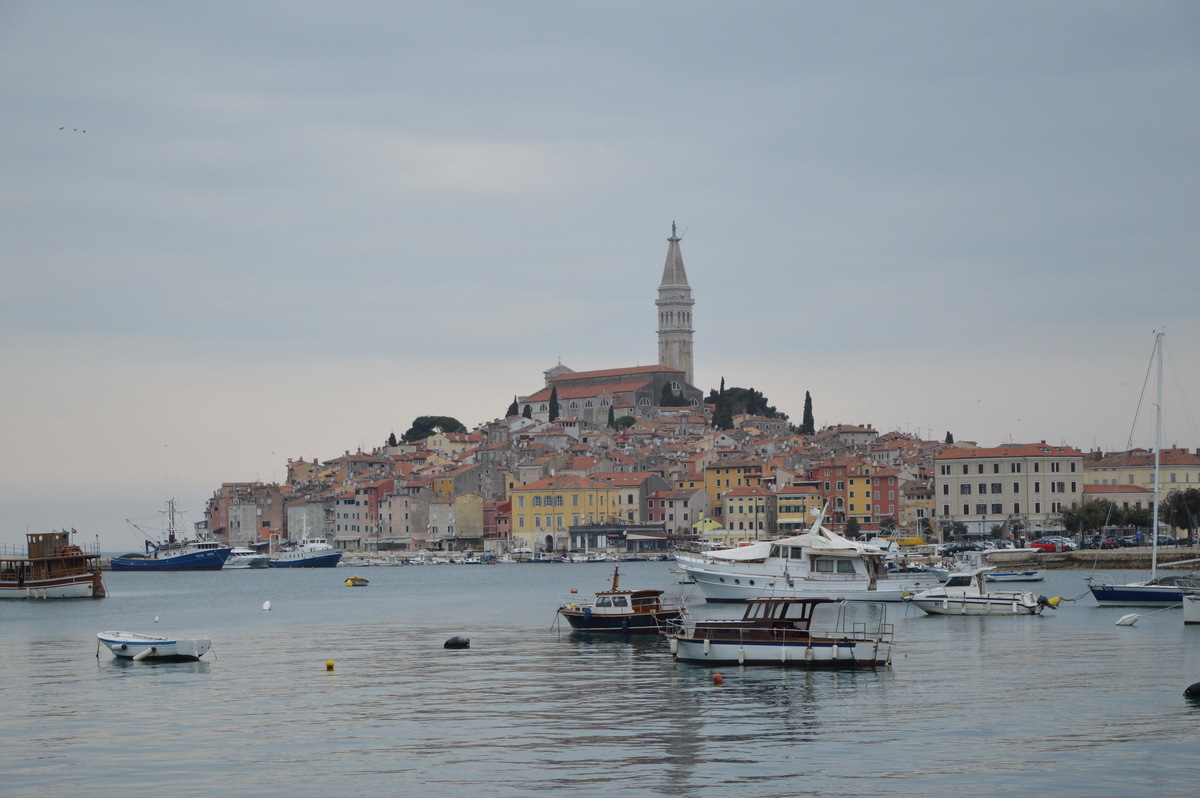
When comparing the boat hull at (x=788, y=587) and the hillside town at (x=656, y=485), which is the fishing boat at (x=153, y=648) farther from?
the hillside town at (x=656, y=485)

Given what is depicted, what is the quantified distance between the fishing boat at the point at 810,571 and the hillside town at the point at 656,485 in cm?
4713

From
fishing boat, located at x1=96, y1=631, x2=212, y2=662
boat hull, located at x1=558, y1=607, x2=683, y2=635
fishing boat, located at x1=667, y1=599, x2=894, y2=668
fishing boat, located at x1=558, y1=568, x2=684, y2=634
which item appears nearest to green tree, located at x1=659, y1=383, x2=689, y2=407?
fishing boat, located at x1=558, y1=568, x2=684, y2=634

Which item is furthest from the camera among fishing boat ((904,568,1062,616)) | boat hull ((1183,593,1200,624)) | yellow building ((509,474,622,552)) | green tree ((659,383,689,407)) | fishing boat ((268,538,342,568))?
green tree ((659,383,689,407))

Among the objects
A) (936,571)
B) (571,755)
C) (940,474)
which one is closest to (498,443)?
(940,474)

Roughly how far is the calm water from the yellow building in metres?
91.3

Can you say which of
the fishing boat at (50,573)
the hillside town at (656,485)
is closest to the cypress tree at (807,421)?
the hillside town at (656,485)

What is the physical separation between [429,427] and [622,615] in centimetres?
15523

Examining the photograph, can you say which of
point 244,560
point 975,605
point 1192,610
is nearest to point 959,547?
point 975,605

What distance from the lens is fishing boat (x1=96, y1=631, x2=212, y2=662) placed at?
3850 cm

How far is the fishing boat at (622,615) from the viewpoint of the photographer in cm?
4325

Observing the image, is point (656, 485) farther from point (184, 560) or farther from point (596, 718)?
point (596, 718)

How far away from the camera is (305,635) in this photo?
48.8 metres

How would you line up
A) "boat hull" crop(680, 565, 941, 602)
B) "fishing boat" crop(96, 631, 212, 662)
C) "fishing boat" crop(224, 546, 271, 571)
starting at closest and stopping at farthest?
"fishing boat" crop(96, 631, 212, 662), "boat hull" crop(680, 565, 941, 602), "fishing boat" crop(224, 546, 271, 571)

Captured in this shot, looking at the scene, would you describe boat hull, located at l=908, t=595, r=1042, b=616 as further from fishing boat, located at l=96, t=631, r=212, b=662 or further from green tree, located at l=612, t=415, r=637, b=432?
green tree, located at l=612, t=415, r=637, b=432
